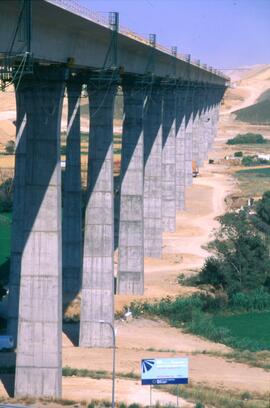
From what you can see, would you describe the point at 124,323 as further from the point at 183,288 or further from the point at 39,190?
the point at 39,190

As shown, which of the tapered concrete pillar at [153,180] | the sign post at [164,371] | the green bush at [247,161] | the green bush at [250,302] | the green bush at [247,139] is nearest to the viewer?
the sign post at [164,371]

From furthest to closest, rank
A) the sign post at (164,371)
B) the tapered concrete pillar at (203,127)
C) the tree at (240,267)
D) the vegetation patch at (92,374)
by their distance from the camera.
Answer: the tapered concrete pillar at (203,127)
the tree at (240,267)
the vegetation patch at (92,374)
the sign post at (164,371)

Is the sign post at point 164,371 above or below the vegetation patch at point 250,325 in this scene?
below

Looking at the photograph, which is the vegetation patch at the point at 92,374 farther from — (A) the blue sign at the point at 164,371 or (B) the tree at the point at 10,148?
(B) the tree at the point at 10,148

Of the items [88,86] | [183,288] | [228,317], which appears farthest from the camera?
[183,288]

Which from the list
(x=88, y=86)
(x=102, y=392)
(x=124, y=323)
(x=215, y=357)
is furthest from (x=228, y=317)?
(x=102, y=392)

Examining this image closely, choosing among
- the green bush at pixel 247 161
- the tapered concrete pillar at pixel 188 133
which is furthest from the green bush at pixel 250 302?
the green bush at pixel 247 161

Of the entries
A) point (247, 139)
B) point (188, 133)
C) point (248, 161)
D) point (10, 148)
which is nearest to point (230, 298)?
point (188, 133)
